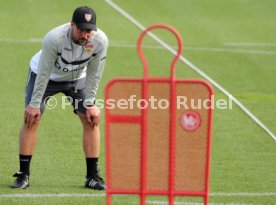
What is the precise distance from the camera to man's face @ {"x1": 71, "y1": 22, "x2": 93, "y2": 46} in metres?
10.1

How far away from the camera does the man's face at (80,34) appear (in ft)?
33.0

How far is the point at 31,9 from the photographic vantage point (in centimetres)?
2186

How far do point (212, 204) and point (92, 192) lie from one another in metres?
1.33

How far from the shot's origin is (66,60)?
10547 mm

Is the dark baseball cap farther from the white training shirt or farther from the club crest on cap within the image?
the white training shirt

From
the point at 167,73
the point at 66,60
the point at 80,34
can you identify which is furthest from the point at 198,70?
the point at 80,34

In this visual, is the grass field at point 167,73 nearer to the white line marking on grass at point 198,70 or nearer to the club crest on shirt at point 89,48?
the white line marking on grass at point 198,70

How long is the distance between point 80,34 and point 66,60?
54 cm

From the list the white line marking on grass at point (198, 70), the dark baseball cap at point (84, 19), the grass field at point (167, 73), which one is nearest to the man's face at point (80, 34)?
the dark baseball cap at point (84, 19)

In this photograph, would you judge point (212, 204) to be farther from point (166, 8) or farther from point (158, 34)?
point (166, 8)

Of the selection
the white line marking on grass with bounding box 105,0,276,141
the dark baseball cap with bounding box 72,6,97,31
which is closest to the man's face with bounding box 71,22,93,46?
the dark baseball cap with bounding box 72,6,97,31

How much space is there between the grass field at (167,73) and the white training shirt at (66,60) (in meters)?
1.14

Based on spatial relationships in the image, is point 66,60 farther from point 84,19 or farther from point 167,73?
point 167,73

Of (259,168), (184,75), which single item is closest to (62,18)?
(184,75)
